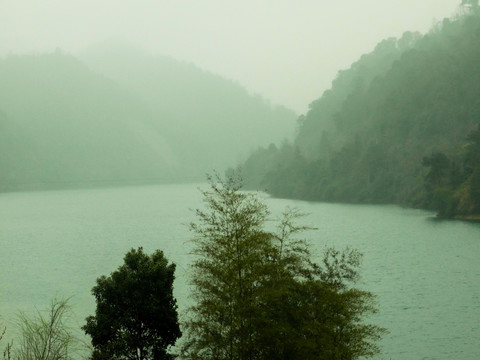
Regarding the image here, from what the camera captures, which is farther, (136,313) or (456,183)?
(456,183)

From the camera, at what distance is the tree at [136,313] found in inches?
1119

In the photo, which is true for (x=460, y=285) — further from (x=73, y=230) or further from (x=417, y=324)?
(x=73, y=230)

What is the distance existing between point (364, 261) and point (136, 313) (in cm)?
3949

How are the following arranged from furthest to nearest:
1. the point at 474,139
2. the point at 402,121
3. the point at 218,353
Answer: the point at 402,121, the point at 474,139, the point at 218,353

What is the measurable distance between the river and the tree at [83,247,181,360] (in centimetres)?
835

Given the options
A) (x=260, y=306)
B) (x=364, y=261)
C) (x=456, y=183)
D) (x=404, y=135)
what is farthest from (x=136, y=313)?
(x=404, y=135)

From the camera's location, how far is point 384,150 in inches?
6373

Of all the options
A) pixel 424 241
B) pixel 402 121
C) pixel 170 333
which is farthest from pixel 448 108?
pixel 170 333

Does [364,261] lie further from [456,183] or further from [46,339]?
[456,183]

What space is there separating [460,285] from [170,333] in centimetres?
3336

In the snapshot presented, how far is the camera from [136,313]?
28562 mm

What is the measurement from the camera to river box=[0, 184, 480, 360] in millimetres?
41219

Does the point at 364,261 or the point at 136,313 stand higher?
the point at 136,313

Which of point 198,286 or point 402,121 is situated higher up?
point 402,121
